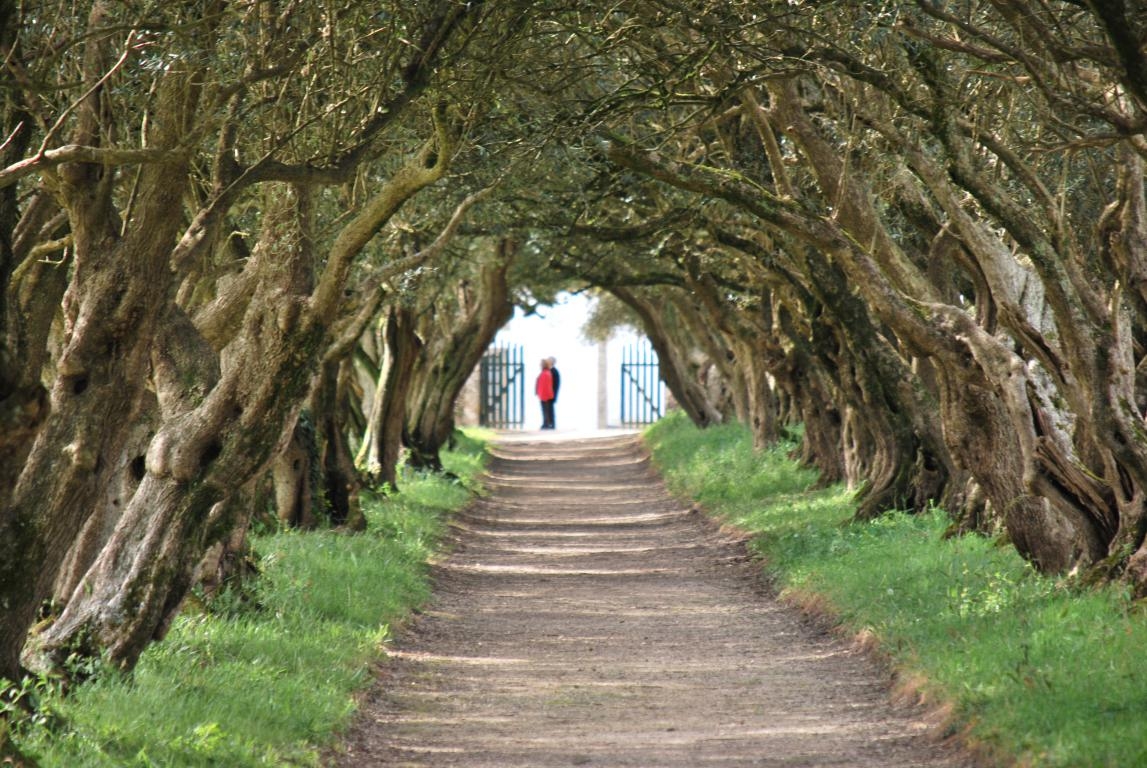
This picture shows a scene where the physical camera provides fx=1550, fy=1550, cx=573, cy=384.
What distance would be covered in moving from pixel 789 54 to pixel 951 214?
1566 mm

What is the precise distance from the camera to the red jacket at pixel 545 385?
161 feet

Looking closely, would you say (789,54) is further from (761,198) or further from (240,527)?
(240,527)

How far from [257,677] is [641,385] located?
151 feet

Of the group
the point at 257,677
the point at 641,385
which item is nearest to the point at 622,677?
the point at 257,677

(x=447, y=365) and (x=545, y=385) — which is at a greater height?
(x=447, y=365)

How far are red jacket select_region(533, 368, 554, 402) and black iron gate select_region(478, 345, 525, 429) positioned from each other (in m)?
4.14

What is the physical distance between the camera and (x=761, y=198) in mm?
10680

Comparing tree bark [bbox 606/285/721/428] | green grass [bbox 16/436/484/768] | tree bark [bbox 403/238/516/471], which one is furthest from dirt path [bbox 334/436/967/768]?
tree bark [bbox 606/285/721/428]

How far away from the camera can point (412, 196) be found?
33.2 ft

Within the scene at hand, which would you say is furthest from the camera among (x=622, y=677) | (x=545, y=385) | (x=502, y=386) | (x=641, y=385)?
(x=502, y=386)

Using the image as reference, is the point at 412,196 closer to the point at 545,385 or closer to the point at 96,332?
the point at 96,332

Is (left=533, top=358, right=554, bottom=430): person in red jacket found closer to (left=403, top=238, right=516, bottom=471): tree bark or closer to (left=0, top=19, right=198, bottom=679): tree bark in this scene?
(left=403, top=238, right=516, bottom=471): tree bark

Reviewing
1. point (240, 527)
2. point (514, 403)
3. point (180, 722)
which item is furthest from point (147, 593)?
point (514, 403)

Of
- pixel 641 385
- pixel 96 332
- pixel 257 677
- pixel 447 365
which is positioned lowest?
pixel 257 677
